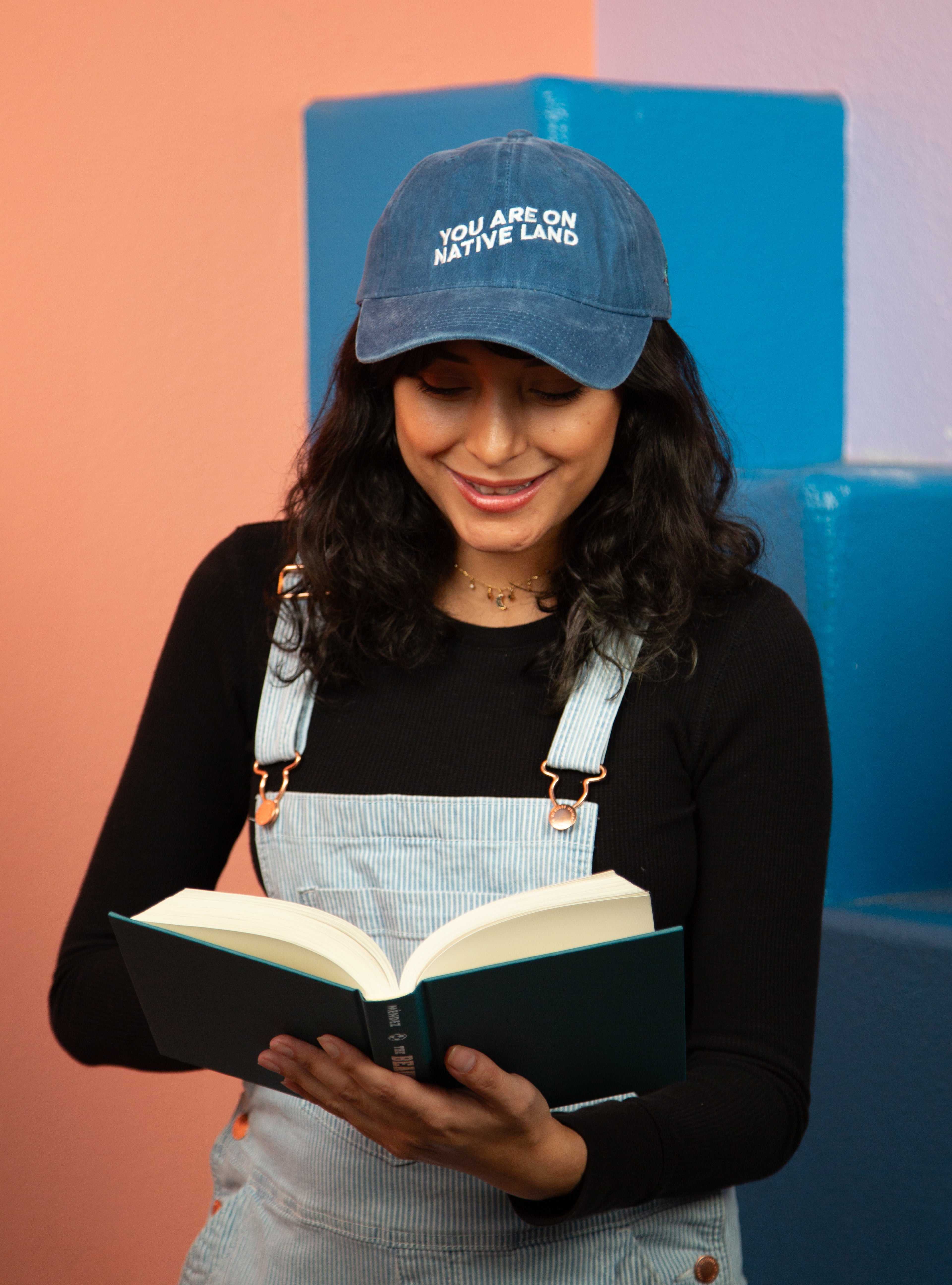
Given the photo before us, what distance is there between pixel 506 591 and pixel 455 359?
217 mm

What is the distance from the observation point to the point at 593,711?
94 cm

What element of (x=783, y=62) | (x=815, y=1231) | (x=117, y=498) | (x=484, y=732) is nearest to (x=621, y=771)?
(x=484, y=732)

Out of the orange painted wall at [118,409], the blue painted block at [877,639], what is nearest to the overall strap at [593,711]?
the blue painted block at [877,639]

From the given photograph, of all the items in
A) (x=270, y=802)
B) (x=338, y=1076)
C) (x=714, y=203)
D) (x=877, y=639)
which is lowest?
(x=338, y=1076)

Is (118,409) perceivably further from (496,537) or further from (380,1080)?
(380,1080)


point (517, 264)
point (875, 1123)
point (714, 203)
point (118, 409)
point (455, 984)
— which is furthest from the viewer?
point (118, 409)

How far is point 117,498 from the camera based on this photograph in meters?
1.75

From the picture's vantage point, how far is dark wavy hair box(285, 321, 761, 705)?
98 cm

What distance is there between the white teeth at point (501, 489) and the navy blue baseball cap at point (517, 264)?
0.31 feet

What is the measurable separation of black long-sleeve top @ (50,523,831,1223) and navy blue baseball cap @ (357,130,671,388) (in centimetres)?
24

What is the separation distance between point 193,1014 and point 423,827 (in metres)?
0.23

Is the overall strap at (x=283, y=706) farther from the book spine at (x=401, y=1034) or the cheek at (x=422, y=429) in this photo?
the book spine at (x=401, y=1034)

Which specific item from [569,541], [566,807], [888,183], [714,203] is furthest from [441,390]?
[888,183]

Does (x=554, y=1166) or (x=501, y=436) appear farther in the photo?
(x=501, y=436)
